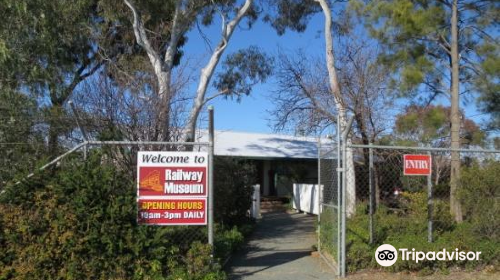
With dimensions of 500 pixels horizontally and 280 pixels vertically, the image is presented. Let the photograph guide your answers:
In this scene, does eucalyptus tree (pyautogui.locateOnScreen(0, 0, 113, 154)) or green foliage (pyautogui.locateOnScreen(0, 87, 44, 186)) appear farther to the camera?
eucalyptus tree (pyautogui.locateOnScreen(0, 0, 113, 154))

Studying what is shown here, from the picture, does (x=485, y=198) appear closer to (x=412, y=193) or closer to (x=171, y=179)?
(x=412, y=193)

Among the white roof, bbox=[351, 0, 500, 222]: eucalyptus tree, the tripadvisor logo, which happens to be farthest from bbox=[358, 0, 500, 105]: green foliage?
the white roof

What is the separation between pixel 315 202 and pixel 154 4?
9704 millimetres

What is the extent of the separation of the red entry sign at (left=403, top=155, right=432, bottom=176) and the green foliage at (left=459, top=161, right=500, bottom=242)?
956 millimetres

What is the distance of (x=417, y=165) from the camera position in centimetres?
910

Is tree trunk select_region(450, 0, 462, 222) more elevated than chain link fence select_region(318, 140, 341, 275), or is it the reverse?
tree trunk select_region(450, 0, 462, 222)

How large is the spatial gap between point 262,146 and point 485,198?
21758 millimetres

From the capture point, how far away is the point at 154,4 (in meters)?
17.8

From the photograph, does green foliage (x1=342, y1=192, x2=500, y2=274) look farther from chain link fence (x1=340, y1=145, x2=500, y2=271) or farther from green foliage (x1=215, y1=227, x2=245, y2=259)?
green foliage (x1=215, y1=227, x2=245, y2=259)

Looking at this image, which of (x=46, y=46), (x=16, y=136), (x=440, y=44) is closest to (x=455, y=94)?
(x=440, y=44)

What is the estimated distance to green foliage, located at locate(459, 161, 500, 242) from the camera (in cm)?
929

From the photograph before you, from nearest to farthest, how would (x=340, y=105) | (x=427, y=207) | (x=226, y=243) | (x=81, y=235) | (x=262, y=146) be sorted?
(x=81, y=235) → (x=427, y=207) → (x=226, y=243) → (x=340, y=105) → (x=262, y=146)

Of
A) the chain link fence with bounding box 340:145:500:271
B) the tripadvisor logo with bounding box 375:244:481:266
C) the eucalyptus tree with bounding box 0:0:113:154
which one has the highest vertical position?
the eucalyptus tree with bounding box 0:0:113:154

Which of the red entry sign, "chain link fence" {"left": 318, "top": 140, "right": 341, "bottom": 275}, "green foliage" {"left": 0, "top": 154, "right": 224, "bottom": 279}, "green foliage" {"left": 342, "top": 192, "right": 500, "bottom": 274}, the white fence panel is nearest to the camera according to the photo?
"green foliage" {"left": 0, "top": 154, "right": 224, "bottom": 279}
